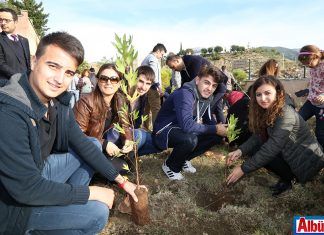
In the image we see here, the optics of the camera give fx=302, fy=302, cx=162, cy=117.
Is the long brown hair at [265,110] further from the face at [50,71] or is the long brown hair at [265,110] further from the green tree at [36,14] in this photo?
the green tree at [36,14]

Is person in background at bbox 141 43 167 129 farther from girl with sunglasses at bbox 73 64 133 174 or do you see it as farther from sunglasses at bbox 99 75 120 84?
sunglasses at bbox 99 75 120 84

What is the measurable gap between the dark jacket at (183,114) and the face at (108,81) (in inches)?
33.6

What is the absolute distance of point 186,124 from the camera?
3.91 metres

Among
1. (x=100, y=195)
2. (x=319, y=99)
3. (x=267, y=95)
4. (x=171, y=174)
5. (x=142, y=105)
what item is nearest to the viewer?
(x=100, y=195)

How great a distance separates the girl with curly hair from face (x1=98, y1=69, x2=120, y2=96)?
1.69 metres

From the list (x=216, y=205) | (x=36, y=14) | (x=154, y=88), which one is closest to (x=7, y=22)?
(x=154, y=88)

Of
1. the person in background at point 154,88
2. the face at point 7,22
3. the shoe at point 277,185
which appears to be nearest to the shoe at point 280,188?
the shoe at point 277,185

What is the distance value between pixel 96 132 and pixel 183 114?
3.68 ft

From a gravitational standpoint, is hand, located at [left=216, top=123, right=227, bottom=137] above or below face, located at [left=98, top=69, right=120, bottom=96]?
below

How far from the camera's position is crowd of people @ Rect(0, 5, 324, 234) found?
1.92 meters

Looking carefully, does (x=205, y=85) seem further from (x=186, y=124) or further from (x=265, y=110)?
(x=265, y=110)

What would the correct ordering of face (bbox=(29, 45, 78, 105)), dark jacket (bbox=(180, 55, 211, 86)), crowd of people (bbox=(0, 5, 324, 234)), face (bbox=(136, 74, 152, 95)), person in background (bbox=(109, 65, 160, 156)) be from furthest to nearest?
dark jacket (bbox=(180, 55, 211, 86))
face (bbox=(136, 74, 152, 95))
person in background (bbox=(109, 65, 160, 156))
face (bbox=(29, 45, 78, 105))
crowd of people (bbox=(0, 5, 324, 234))

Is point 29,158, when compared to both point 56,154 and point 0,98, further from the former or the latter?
point 56,154

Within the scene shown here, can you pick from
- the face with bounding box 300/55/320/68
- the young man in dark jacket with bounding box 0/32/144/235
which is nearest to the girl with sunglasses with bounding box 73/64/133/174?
the young man in dark jacket with bounding box 0/32/144/235
